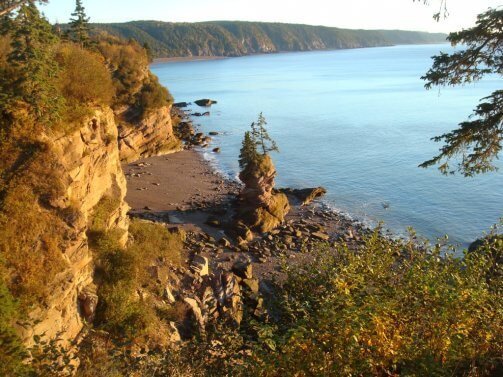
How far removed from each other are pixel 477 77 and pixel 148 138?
48640 millimetres

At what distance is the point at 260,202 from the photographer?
1507 inches

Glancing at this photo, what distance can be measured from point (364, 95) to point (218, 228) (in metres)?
86.9

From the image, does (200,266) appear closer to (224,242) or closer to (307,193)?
(224,242)

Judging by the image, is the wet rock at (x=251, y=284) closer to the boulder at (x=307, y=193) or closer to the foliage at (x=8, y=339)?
the foliage at (x=8, y=339)

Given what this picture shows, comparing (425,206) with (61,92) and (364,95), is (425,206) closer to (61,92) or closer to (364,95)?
(61,92)

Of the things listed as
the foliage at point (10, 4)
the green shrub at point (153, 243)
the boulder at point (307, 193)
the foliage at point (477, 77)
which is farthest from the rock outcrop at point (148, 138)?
the foliage at point (477, 77)

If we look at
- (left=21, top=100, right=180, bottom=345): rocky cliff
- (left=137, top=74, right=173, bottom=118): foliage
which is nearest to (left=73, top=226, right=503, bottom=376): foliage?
(left=21, top=100, right=180, bottom=345): rocky cliff

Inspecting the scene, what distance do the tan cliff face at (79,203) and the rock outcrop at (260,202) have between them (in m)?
15.3

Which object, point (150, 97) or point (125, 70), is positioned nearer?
point (150, 97)

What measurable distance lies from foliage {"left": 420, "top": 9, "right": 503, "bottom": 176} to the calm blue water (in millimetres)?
23579

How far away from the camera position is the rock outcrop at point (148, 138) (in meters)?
52.8

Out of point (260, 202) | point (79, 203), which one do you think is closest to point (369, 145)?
point (260, 202)

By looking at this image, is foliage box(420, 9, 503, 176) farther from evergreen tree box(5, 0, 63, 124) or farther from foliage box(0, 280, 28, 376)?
evergreen tree box(5, 0, 63, 124)

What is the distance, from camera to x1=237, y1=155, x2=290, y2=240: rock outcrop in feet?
121
